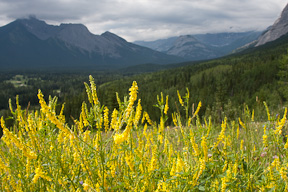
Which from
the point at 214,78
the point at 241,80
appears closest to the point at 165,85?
the point at 214,78

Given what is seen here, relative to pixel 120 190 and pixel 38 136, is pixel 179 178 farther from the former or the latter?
pixel 38 136

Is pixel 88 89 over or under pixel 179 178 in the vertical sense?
over

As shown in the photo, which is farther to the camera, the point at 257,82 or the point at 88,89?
the point at 257,82

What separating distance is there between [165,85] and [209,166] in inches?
4409

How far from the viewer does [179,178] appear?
7.02ft

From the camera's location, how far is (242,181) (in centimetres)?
266

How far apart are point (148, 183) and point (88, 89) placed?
4.75 feet

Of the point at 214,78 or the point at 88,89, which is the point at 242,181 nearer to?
the point at 88,89

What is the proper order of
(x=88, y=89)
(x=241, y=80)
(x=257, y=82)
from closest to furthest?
(x=88, y=89)
(x=257, y=82)
(x=241, y=80)

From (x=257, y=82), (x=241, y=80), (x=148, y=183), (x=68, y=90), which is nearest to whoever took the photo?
(x=148, y=183)

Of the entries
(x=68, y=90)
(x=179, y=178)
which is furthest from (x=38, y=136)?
(x=68, y=90)

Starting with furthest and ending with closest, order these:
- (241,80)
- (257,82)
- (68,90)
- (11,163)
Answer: (68,90) < (241,80) < (257,82) < (11,163)

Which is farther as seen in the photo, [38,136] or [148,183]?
[148,183]

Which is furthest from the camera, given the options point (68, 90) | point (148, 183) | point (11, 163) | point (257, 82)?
point (68, 90)
